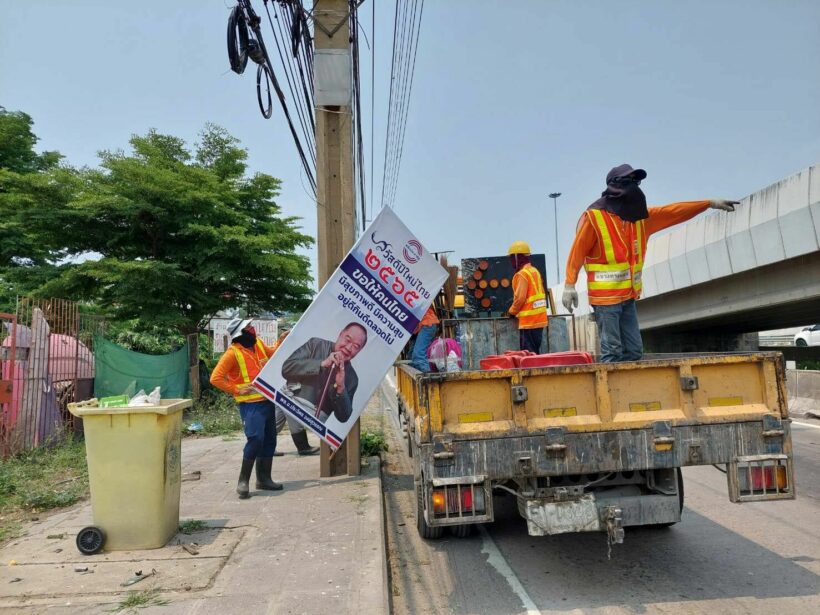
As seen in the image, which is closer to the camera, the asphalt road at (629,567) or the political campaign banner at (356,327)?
the asphalt road at (629,567)

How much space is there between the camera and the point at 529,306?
7.23 m

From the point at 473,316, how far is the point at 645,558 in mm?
4992

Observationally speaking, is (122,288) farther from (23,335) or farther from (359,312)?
(359,312)

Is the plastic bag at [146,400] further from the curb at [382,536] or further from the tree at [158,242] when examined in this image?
the tree at [158,242]

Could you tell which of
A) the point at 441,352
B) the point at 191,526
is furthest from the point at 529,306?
the point at 191,526

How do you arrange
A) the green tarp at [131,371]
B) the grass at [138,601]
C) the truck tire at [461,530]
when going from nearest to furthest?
1. the grass at [138,601]
2. the truck tire at [461,530]
3. the green tarp at [131,371]

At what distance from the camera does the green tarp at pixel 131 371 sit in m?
11.0

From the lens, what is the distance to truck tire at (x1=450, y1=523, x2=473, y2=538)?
5277 mm

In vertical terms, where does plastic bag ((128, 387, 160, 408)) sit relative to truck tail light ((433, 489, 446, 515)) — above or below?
above

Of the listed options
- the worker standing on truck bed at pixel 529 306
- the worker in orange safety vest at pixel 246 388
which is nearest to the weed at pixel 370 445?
the worker in orange safety vest at pixel 246 388

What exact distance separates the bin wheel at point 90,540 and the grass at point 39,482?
105cm

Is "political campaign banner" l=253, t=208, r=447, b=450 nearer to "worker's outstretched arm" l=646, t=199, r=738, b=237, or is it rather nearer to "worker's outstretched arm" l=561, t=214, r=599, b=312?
"worker's outstretched arm" l=561, t=214, r=599, b=312

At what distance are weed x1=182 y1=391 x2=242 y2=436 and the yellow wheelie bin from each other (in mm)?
6697

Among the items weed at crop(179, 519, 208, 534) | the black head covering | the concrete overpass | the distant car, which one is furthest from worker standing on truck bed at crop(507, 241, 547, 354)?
the distant car
